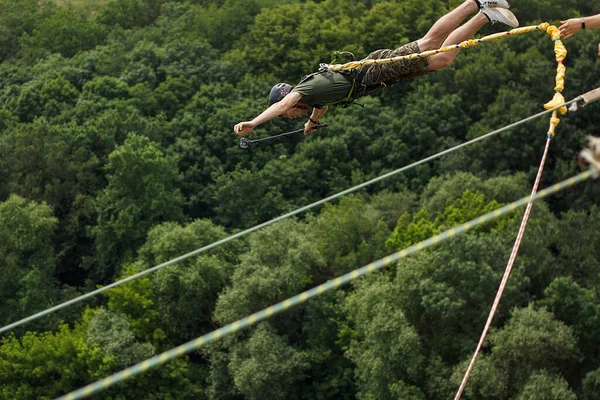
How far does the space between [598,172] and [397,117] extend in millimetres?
58662

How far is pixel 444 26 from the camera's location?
16406 millimetres

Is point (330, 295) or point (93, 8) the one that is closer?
point (330, 295)

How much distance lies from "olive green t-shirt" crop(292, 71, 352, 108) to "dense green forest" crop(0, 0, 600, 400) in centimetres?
2724

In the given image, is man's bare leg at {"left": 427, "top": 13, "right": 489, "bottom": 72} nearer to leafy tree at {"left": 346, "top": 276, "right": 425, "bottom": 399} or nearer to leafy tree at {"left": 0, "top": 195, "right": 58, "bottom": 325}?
leafy tree at {"left": 346, "top": 276, "right": 425, "bottom": 399}

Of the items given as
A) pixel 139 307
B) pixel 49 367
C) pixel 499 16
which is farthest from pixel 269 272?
pixel 499 16

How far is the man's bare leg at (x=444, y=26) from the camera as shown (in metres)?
16.1

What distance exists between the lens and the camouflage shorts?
16.7m

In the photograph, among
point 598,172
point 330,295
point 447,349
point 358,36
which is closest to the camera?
point 598,172

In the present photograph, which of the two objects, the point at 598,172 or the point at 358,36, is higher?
the point at 598,172

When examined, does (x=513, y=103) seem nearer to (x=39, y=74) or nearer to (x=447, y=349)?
(x=447, y=349)

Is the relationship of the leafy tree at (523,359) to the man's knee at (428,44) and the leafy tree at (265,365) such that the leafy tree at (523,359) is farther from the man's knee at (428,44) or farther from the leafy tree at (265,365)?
the man's knee at (428,44)

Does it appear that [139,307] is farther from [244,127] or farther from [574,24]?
[574,24]

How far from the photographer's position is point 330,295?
2061 inches

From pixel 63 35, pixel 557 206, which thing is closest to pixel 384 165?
pixel 557 206
